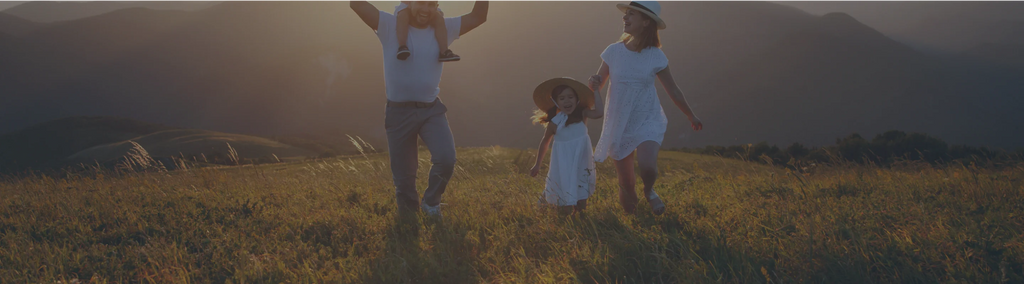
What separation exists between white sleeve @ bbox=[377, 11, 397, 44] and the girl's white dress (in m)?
1.77

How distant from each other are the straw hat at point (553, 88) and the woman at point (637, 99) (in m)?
0.18

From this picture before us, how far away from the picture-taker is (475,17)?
5195mm

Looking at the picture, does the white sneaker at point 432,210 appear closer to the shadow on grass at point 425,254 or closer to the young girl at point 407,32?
the shadow on grass at point 425,254

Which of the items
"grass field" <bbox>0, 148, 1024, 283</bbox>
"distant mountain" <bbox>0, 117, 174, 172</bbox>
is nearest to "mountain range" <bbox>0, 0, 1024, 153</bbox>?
"distant mountain" <bbox>0, 117, 174, 172</bbox>

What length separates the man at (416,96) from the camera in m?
4.80

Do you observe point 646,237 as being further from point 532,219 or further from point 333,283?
point 333,283

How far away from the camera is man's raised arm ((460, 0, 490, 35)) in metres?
5.13

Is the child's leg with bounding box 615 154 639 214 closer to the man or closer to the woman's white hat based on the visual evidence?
the woman's white hat

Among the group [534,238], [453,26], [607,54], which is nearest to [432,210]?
[534,238]

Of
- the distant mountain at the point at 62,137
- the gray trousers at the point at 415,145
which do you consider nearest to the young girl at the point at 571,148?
the gray trousers at the point at 415,145

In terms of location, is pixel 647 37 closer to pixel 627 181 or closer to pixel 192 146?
pixel 627 181

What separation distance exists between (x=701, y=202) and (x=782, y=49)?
17000 centimetres

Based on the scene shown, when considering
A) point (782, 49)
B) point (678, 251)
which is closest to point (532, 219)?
point (678, 251)

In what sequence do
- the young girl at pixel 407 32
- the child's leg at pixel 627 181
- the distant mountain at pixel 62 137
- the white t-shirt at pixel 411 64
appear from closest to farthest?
the young girl at pixel 407 32, the white t-shirt at pixel 411 64, the child's leg at pixel 627 181, the distant mountain at pixel 62 137
